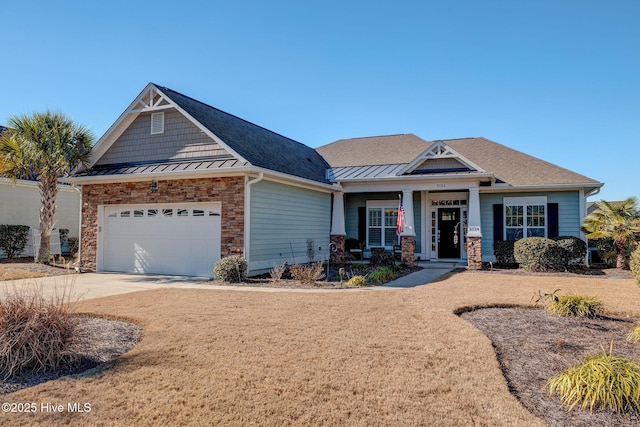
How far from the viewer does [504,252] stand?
16.3m

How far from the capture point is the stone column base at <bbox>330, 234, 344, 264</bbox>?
17.5 metres

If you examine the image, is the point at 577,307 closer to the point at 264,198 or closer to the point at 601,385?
the point at 601,385

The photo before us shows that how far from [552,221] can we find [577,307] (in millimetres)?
10399

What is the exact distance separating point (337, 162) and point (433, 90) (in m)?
6.48

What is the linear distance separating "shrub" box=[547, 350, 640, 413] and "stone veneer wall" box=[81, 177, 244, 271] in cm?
944

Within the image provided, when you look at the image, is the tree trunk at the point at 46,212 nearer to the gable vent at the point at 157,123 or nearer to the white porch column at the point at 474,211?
the gable vent at the point at 157,123

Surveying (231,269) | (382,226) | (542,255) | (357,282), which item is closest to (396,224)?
(382,226)

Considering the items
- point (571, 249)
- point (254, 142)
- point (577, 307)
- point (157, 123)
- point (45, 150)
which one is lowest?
A: point (577, 307)

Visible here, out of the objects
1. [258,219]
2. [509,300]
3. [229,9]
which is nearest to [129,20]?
[229,9]

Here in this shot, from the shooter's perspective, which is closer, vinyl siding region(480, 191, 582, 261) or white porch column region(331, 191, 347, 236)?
vinyl siding region(480, 191, 582, 261)

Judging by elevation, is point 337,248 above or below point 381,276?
above

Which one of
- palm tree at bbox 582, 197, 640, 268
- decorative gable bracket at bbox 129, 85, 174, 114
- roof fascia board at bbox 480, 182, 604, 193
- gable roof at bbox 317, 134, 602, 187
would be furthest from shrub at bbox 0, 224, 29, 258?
palm tree at bbox 582, 197, 640, 268

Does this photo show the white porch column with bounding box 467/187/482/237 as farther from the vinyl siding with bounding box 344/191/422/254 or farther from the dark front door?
the vinyl siding with bounding box 344/191/422/254

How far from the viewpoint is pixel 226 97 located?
19.4 metres
